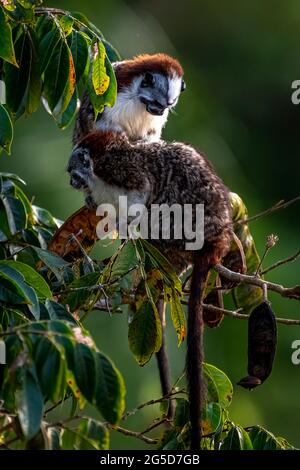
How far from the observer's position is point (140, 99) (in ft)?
13.5

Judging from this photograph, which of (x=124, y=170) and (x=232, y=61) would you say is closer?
(x=124, y=170)

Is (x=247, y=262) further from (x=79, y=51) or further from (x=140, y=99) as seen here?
(x=79, y=51)

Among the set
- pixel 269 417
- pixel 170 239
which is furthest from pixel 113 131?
pixel 269 417

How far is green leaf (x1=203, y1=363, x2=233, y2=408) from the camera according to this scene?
2.89 meters

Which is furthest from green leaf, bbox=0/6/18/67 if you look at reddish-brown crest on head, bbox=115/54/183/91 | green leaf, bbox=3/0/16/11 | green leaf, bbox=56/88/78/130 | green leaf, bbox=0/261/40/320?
reddish-brown crest on head, bbox=115/54/183/91

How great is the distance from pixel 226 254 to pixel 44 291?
0.96 meters

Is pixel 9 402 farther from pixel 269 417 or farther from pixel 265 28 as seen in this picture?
pixel 265 28

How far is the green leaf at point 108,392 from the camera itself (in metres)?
1.98

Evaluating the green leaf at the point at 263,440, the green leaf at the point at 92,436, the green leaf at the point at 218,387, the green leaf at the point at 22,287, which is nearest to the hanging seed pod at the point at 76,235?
the green leaf at the point at 218,387

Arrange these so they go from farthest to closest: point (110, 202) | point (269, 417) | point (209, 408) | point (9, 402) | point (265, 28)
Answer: point (265, 28) < point (269, 417) < point (110, 202) < point (209, 408) < point (9, 402)

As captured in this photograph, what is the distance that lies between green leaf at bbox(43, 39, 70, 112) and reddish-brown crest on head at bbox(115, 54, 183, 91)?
4.30ft

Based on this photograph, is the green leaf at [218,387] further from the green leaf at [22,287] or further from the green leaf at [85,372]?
the green leaf at [85,372]

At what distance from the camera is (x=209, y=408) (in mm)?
2684

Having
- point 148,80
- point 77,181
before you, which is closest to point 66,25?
point 77,181
